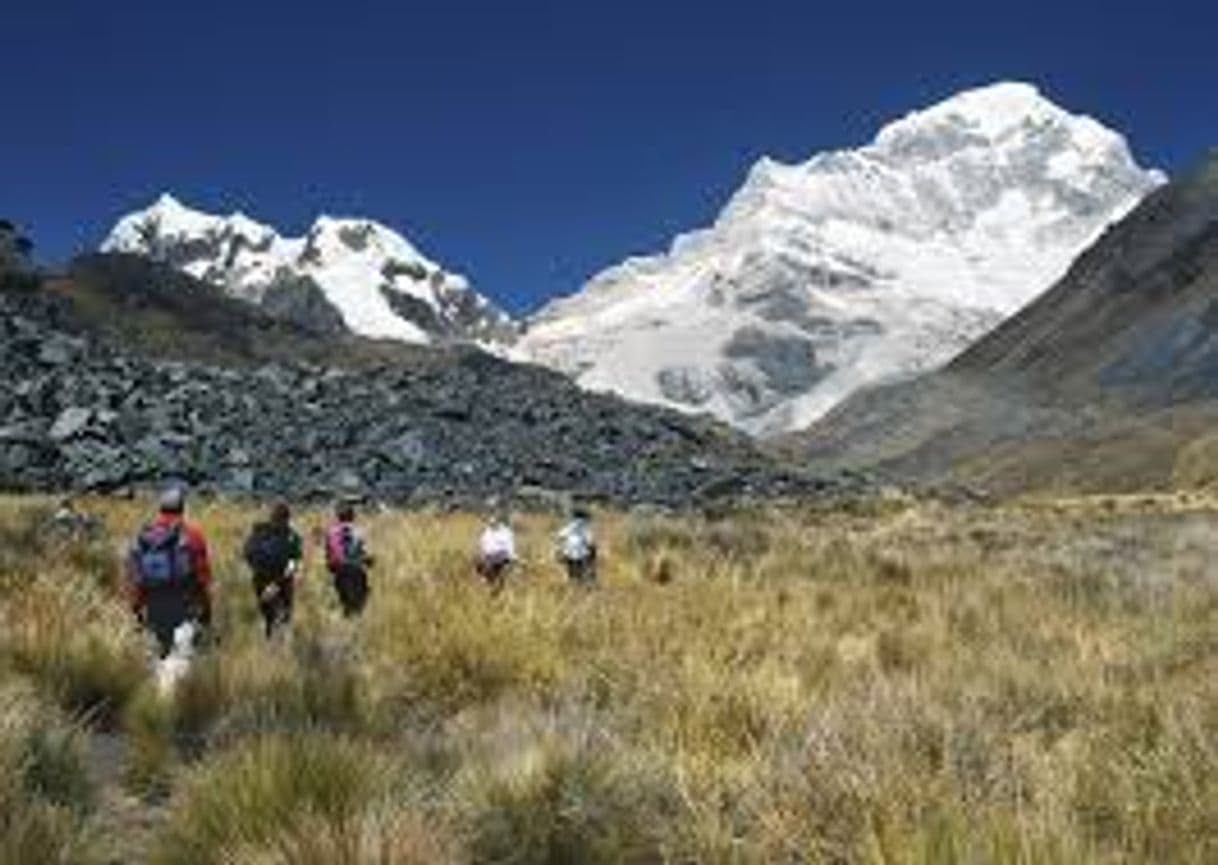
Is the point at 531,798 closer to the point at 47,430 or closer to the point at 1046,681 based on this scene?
the point at 1046,681

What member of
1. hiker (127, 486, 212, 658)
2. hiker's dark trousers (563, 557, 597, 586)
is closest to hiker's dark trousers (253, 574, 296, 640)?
hiker (127, 486, 212, 658)

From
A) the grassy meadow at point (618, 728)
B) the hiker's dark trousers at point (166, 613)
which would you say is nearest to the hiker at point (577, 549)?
the grassy meadow at point (618, 728)

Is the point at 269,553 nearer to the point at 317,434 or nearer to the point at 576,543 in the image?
the point at 576,543

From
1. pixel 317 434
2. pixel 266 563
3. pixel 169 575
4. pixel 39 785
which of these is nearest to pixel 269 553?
pixel 266 563

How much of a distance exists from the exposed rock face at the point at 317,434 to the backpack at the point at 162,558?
29.2 metres

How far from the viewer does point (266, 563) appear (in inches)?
767

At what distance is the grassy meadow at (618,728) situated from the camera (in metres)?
7.86

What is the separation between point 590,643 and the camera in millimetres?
15375

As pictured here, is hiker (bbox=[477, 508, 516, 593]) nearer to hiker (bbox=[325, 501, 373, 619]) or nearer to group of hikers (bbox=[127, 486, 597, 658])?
group of hikers (bbox=[127, 486, 597, 658])

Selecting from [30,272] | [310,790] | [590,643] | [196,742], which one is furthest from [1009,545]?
[30,272]

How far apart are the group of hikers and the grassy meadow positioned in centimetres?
34

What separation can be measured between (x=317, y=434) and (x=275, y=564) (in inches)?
1396

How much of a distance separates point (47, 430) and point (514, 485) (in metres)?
11.9

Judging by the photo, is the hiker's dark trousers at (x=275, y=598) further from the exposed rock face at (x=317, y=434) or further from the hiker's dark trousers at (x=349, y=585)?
the exposed rock face at (x=317, y=434)
